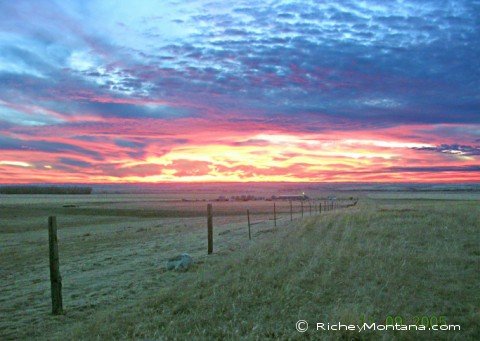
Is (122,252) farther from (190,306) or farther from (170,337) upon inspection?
(170,337)

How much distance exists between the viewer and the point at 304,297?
890cm

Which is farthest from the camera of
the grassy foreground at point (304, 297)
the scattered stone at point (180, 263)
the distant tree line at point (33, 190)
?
the distant tree line at point (33, 190)

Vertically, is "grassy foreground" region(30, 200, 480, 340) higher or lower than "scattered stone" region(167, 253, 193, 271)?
higher

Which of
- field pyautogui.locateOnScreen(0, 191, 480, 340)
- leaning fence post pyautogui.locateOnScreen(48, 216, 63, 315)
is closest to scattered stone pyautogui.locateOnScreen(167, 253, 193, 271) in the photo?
field pyautogui.locateOnScreen(0, 191, 480, 340)

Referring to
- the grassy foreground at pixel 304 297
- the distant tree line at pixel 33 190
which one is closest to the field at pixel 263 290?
the grassy foreground at pixel 304 297

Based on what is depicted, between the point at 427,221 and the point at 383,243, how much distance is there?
7.81 metres

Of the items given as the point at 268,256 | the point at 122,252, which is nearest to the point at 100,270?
the point at 122,252

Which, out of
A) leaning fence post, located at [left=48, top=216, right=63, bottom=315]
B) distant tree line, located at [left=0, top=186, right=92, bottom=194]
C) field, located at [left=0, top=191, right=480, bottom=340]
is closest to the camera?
field, located at [left=0, top=191, right=480, bottom=340]

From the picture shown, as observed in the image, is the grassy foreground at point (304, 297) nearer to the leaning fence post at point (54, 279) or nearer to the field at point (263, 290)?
the field at point (263, 290)

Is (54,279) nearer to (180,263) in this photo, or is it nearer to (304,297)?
(180,263)

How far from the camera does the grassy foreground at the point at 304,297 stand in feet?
23.6

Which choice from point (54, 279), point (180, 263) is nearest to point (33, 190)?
point (180, 263)

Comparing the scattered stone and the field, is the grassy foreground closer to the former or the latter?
the field

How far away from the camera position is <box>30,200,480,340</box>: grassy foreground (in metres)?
7.20
